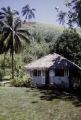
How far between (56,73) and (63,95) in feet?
23.9

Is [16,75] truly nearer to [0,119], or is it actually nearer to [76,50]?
[76,50]

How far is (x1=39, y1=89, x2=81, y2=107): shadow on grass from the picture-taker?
31.0m

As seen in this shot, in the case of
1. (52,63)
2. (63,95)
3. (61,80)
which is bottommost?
(63,95)

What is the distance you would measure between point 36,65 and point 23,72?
34.5ft

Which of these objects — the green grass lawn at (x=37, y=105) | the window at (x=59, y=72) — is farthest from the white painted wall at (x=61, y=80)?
the green grass lawn at (x=37, y=105)

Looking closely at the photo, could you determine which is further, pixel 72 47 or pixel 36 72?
pixel 72 47

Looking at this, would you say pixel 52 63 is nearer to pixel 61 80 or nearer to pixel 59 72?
pixel 59 72

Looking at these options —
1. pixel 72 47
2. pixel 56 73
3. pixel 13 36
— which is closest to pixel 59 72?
pixel 56 73

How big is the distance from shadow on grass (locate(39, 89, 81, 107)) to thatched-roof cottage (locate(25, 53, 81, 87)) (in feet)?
10.1

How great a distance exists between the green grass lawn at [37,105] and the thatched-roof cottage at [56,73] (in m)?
4.13

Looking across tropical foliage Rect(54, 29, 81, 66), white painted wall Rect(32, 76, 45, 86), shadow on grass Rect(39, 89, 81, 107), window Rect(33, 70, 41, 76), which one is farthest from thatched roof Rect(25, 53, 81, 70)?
tropical foliage Rect(54, 29, 81, 66)

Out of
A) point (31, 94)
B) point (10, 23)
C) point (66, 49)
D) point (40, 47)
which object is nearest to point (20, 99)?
point (31, 94)

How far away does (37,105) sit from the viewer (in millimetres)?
28578

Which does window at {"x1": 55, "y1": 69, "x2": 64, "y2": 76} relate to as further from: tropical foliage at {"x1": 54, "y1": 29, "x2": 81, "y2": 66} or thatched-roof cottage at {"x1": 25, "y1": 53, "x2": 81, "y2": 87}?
tropical foliage at {"x1": 54, "y1": 29, "x2": 81, "y2": 66}
